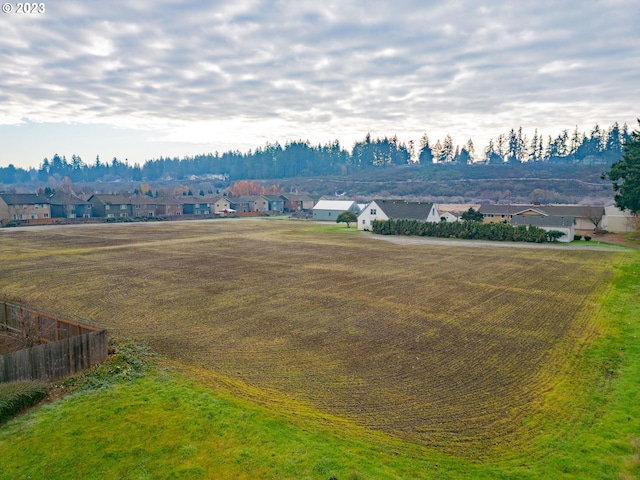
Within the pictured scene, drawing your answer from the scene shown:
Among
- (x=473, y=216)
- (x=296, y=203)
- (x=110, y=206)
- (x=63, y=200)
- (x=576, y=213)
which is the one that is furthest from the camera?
(x=296, y=203)

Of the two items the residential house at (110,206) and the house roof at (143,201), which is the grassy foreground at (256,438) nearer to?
the residential house at (110,206)

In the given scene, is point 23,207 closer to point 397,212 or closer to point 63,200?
point 63,200

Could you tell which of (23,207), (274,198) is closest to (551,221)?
(274,198)

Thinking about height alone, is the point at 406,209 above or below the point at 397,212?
above

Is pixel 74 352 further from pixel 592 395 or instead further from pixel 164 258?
pixel 164 258

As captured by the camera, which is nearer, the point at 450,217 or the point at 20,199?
the point at 450,217

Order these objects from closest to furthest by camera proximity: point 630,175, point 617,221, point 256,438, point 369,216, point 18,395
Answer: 1. point 256,438
2. point 18,395
3. point 630,175
4. point 617,221
5. point 369,216
